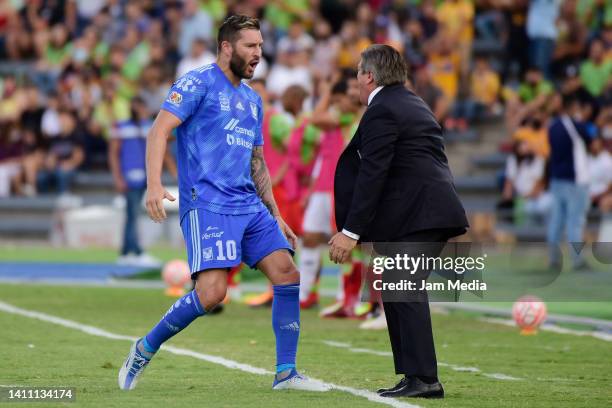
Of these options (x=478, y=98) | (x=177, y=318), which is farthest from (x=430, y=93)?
(x=177, y=318)

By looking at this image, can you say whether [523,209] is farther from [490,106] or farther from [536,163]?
[490,106]

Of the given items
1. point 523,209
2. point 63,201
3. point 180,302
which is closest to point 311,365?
point 180,302

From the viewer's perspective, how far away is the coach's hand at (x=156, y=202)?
788 cm

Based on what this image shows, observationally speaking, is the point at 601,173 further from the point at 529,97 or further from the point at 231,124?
the point at 231,124

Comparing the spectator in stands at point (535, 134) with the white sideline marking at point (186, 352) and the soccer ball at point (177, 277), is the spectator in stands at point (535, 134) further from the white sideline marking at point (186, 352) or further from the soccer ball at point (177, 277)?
the white sideline marking at point (186, 352)

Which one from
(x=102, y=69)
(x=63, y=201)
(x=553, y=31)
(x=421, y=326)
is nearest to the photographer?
(x=421, y=326)

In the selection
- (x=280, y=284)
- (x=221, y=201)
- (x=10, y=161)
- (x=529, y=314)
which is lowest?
(x=10, y=161)

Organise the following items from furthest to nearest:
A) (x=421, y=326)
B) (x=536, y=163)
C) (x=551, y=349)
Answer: (x=536, y=163) < (x=551, y=349) < (x=421, y=326)

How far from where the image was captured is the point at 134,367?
8391 mm

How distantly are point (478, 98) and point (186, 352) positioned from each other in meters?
15.6

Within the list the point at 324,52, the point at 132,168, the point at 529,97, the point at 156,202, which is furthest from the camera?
the point at 324,52

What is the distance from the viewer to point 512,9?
83.0 ft

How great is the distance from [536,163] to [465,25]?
12.2 ft

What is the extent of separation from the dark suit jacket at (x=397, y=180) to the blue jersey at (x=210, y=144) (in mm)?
689
